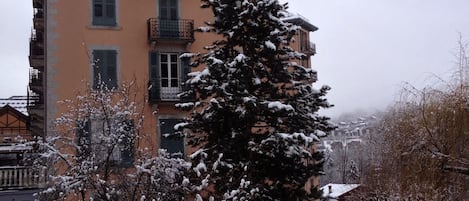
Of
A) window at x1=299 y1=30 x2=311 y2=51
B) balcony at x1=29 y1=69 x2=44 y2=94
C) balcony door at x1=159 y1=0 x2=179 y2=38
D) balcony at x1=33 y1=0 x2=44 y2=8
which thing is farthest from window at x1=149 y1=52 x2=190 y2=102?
window at x1=299 y1=30 x2=311 y2=51

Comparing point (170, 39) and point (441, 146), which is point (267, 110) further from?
point (170, 39)

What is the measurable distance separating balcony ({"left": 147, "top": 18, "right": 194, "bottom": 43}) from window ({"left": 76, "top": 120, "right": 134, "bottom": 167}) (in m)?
6.25

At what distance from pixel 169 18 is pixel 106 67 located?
3339 millimetres

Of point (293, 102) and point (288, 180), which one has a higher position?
point (293, 102)

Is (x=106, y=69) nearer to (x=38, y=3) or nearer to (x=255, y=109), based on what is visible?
(x=38, y=3)

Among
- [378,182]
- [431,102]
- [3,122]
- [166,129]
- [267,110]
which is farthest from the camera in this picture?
[3,122]

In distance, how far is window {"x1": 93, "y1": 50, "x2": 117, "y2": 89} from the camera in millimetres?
22750

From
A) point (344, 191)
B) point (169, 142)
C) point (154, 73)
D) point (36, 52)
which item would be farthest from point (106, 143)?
point (344, 191)

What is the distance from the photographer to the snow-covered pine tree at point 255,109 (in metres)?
13.7

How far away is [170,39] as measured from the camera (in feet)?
76.7

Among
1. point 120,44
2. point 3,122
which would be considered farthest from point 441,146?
point 3,122

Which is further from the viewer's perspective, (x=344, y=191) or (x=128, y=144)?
(x=344, y=191)

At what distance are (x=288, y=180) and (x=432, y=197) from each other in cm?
525

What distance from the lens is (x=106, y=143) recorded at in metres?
14.3
